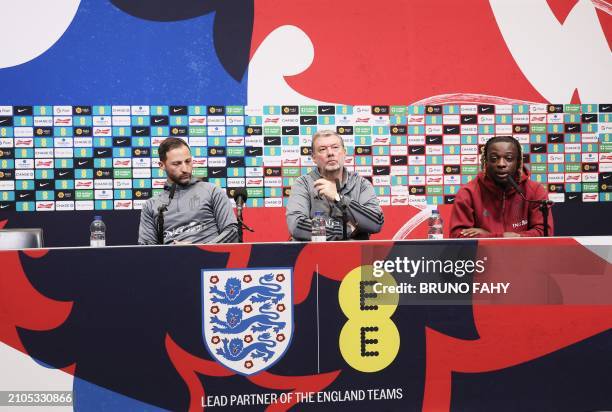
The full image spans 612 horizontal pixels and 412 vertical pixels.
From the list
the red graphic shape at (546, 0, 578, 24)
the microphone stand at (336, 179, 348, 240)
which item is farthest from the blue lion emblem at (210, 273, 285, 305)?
the red graphic shape at (546, 0, 578, 24)

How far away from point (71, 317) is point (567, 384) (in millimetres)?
1782

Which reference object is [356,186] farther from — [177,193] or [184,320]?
[184,320]

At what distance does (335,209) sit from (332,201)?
0.67ft

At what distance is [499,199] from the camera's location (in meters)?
2.97

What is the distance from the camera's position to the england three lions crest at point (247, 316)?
2115 millimetres

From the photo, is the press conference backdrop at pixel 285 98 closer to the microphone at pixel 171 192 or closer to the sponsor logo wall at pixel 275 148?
the sponsor logo wall at pixel 275 148

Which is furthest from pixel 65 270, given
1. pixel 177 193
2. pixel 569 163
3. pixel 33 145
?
pixel 569 163

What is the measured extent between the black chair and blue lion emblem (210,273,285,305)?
3.69 feet

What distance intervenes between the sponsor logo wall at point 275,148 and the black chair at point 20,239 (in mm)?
1360

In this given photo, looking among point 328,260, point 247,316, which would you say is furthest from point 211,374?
point 328,260

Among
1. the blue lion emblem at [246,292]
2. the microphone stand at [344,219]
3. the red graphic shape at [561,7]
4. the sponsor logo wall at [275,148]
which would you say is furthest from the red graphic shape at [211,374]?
the red graphic shape at [561,7]

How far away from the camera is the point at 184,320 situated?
83.4 inches

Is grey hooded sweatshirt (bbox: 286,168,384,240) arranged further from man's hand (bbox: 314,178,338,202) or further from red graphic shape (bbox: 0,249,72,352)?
red graphic shape (bbox: 0,249,72,352)

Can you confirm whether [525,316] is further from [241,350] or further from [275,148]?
[275,148]
